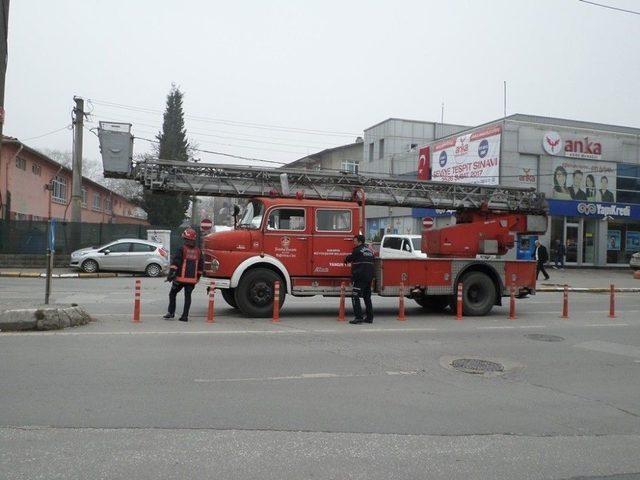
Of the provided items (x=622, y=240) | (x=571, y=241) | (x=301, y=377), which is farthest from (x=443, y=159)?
(x=301, y=377)

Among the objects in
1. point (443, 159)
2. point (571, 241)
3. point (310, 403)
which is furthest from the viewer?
point (443, 159)

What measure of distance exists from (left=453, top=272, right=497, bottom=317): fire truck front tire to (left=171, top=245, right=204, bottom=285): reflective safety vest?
20.1 ft

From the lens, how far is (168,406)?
229 inches

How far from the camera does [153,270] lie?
80.0ft

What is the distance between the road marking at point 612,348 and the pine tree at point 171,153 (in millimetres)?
45890

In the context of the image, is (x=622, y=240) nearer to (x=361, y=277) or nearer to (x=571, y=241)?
(x=571, y=241)

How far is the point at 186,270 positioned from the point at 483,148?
2503cm

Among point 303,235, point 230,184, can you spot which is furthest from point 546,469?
point 230,184

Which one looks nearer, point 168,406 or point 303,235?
point 168,406

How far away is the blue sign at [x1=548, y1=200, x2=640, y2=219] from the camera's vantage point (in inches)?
1275

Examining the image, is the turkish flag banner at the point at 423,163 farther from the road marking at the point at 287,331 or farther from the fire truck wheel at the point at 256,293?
the fire truck wheel at the point at 256,293

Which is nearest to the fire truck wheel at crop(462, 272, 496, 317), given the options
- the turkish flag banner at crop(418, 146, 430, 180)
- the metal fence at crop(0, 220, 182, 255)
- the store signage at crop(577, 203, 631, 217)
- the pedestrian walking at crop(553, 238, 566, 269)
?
the pedestrian walking at crop(553, 238, 566, 269)

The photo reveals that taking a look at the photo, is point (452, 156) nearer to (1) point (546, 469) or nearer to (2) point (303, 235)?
(2) point (303, 235)

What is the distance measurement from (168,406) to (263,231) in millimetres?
6826
